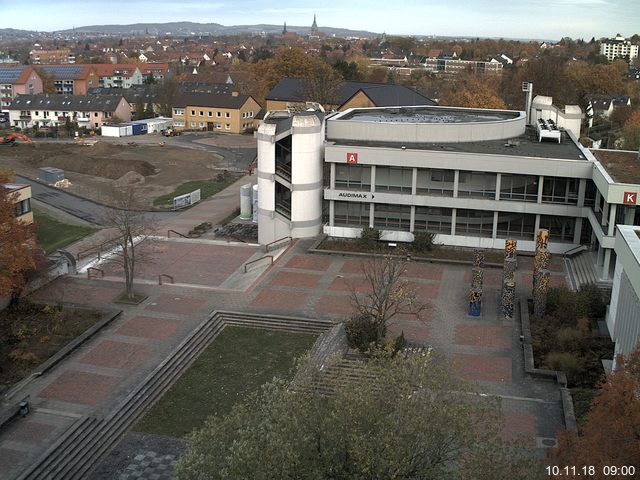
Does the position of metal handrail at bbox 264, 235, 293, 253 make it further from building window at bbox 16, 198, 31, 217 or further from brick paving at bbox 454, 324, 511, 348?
brick paving at bbox 454, 324, 511, 348

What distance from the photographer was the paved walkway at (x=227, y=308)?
2338 cm

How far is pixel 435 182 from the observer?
41750mm

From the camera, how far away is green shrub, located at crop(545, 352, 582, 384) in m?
26.5

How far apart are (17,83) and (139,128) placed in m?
40.3

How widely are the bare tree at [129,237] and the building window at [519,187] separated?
2019 centimetres

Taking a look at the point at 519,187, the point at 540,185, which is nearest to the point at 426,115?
the point at 519,187

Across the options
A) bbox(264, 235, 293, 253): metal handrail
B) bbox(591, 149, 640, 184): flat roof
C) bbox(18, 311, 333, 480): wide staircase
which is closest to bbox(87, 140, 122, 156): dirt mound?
bbox(264, 235, 293, 253): metal handrail

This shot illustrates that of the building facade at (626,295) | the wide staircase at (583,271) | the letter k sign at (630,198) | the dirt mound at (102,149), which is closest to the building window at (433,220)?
the wide staircase at (583,271)

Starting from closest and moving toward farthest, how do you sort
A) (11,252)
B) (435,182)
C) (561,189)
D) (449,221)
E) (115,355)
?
(115,355)
(11,252)
(561,189)
(435,182)
(449,221)

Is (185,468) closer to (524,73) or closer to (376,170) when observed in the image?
(376,170)

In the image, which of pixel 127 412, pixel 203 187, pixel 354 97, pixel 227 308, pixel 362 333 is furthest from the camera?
pixel 354 97

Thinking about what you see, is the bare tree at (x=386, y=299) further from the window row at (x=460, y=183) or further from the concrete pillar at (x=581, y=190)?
the concrete pillar at (x=581, y=190)

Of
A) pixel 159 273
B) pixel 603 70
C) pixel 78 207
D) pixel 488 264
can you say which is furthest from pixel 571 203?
pixel 603 70

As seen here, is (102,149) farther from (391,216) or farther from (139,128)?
(391,216)
